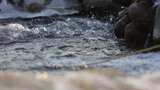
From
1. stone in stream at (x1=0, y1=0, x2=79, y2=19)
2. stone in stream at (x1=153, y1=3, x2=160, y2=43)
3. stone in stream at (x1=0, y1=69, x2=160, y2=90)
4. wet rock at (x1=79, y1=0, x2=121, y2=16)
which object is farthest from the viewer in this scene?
wet rock at (x1=79, y1=0, x2=121, y2=16)

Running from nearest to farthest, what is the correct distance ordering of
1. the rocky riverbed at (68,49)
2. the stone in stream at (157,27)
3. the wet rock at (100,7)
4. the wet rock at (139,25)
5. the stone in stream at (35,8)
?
the rocky riverbed at (68,49)
the stone in stream at (157,27)
the wet rock at (139,25)
the stone in stream at (35,8)
the wet rock at (100,7)

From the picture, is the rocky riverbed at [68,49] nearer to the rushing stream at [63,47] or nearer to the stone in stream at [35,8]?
the rushing stream at [63,47]

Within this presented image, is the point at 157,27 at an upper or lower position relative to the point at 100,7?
lower

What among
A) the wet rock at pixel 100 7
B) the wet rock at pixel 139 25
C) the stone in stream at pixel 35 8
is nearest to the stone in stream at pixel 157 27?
the wet rock at pixel 139 25

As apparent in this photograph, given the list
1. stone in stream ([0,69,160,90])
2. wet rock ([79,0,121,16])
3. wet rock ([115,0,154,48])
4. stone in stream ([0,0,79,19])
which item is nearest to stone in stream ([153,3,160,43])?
wet rock ([115,0,154,48])

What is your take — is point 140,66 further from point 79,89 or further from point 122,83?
point 79,89

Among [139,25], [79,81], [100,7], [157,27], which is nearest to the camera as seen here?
[79,81]

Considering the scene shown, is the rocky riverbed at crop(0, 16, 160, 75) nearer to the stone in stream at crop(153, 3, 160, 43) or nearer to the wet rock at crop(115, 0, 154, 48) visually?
the wet rock at crop(115, 0, 154, 48)

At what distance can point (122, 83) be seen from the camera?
14.8 feet

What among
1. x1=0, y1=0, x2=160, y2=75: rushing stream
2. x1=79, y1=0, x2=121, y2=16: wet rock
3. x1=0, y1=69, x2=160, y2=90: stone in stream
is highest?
x1=79, y1=0, x2=121, y2=16: wet rock

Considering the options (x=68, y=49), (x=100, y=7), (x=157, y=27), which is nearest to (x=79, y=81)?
(x=68, y=49)

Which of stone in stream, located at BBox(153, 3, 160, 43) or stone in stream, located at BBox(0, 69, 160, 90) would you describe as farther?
stone in stream, located at BBox(153, 3, 160, 43)

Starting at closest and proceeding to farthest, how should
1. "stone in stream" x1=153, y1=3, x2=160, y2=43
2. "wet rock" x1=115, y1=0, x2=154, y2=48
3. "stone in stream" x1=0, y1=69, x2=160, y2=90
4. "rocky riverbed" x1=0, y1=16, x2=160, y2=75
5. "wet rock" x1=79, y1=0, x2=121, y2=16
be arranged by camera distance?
"stone in stream" x1=0, y1=69, x2=160, y2=90 → "rocky riverbed" x1=0, y1=16, x2=160, y2=75 → "stone in stream" x1=153, y1=3, x2=160, y2=43 → "wet rock" x1=115, y1=0, x2=154, y2=48 → "wet rock" x1=79, y1=0, x2=121, y2=16

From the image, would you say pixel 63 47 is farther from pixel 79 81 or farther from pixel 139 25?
pixel 79 81
